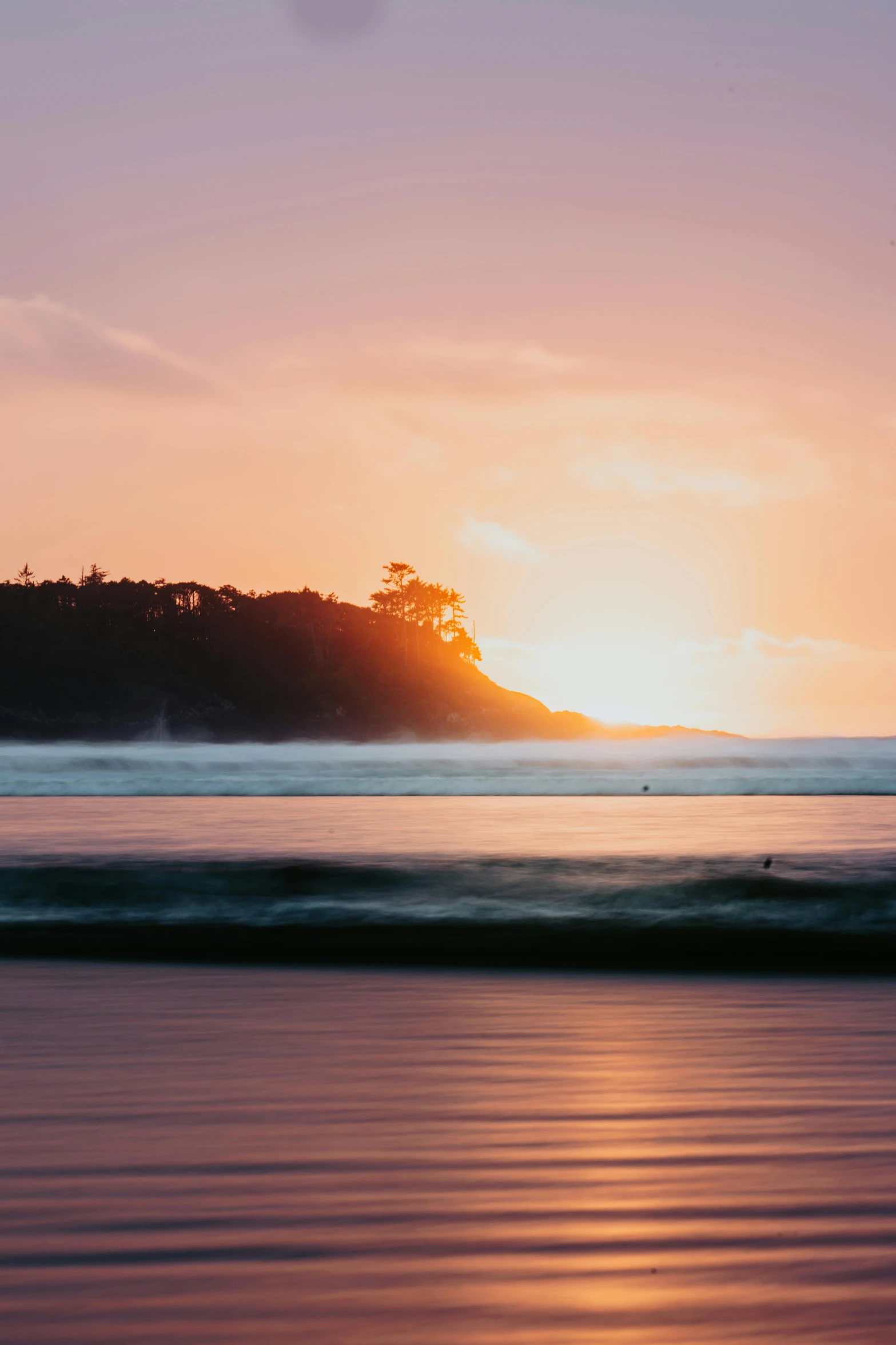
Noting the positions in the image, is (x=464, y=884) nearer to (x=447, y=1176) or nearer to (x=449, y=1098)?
(x=449, y=1098)

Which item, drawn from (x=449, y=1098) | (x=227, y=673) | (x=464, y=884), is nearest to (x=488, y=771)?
(x=464, y=884)

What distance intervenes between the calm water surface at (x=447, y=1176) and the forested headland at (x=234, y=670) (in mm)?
79547

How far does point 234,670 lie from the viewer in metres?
Answer: 109

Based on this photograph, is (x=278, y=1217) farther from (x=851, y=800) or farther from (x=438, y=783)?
(x=438, y=783)

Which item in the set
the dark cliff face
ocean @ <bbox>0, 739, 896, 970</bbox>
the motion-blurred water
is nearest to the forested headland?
the dark cliff face

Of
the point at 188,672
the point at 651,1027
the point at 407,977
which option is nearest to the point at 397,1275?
the point at 651,1027

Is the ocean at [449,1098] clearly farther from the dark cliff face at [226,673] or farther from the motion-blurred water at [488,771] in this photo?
the dark cliff face at [226,673]

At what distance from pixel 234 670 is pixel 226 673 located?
41.6 inches

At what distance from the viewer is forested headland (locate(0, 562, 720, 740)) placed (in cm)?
9106

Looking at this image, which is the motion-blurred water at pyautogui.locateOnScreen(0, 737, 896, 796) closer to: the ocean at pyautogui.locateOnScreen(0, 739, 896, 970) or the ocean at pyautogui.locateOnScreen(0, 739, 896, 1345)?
the ocean at pyautogui.locateOnScreen(0, 739, 896, 970)

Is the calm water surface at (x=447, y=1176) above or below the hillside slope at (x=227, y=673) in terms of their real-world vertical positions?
below

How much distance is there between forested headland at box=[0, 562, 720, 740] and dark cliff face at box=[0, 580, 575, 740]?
200 mm

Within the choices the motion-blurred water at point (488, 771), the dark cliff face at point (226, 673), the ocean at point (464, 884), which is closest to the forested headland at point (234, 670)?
the dark cliff face at point (226, 673)

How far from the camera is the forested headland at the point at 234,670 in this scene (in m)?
91.1
